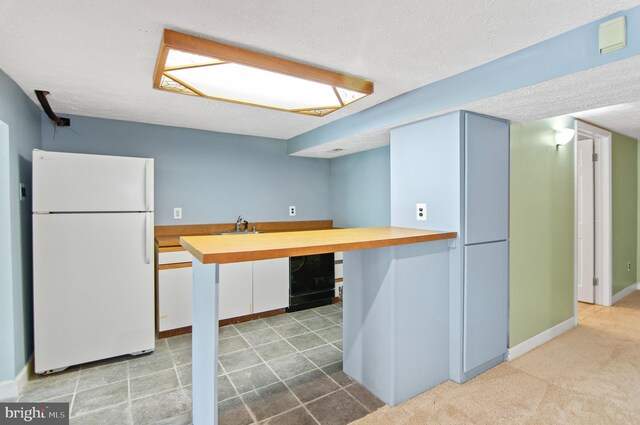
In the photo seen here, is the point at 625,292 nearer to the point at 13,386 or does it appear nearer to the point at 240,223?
the point at 240,223

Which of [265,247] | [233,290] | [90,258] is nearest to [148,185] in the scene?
[90,258]

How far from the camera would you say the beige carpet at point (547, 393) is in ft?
6.15

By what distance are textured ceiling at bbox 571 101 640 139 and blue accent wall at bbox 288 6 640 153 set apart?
1.71m

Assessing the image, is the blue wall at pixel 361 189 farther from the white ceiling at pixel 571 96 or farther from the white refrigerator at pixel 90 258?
the white refrigerator at pixel 90 258

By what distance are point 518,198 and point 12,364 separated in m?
3.82

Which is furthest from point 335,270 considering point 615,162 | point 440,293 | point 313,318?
point 615,162

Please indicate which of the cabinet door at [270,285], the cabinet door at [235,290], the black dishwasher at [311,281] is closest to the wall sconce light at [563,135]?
the black dishwasher at [311,281]

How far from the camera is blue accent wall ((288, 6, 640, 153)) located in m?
1.47

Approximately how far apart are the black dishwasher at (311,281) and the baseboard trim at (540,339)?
2007mm

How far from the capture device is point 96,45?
1.67m

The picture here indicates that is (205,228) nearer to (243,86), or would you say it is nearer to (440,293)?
(243,86)

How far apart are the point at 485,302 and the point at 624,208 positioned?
11.0 ft

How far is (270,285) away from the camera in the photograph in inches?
141

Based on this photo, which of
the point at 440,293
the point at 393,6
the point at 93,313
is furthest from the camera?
the point at 93,313
